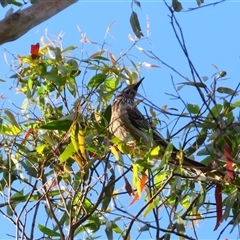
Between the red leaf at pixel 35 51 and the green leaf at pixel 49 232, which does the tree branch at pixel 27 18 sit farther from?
the green leaf at pixel 49 232

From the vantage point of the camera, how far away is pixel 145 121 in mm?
2891

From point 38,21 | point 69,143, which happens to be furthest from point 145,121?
point 38,21

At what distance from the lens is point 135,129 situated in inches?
115

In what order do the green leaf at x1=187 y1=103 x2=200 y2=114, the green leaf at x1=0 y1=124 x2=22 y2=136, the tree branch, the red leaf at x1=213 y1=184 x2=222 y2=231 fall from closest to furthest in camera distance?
1. the tree branch
2. the red leaf at x1=213 y1=184 x2=222 y2=231
3. the green leaf at x1=187 y1=103 x2=200 y2=114
4. the green leaf at x1=0 y1=124 x2=22 y2=136

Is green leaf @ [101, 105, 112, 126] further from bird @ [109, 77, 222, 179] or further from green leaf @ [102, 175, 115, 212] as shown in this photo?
green leaf @ [102, 175, 115, 212]

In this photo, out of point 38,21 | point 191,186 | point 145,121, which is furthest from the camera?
point 145,121

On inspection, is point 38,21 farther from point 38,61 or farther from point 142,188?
point 142,188

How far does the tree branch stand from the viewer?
7.45ft

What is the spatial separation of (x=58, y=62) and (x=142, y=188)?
54 centimetres

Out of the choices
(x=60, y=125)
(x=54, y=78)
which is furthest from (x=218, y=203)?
(x=54, y=78)

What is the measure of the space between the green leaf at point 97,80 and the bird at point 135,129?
0.13m

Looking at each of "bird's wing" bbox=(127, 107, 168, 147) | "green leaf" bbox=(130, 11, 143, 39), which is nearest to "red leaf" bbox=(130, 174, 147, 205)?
"bird's wing" bbox=(127, 107, 168, 147)

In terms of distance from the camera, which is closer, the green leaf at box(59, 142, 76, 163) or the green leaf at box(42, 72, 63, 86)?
the green leaf at box(59, 142, 76, 163)

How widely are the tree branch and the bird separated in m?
0.41
